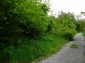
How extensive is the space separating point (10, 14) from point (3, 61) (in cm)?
300

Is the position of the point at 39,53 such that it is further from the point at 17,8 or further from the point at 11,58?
the point at 17,8

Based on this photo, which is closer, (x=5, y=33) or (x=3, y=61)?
(x=3, y=61)

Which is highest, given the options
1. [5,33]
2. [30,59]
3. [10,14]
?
[10,14]

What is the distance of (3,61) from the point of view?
14.7 meters

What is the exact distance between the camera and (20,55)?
55.5ft

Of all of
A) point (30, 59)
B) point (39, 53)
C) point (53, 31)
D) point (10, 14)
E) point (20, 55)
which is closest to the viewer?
point (10, 14)

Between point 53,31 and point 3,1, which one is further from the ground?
point 3,1

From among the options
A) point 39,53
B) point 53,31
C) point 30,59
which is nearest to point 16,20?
point 30,59

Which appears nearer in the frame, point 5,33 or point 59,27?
point 5,33

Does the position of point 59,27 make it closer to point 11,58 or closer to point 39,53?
point 39,53

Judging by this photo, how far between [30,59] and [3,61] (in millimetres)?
3972

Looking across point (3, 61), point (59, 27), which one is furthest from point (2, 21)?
point (59, 27)

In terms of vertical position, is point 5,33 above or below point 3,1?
below

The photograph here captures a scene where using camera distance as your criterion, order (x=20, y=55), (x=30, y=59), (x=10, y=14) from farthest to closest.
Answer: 1. (x=30, y=59)
2. (x=20, y=55)
3. (x=10, y=14)
